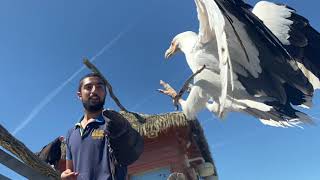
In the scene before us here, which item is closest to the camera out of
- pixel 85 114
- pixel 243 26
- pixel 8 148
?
pixel 8 148

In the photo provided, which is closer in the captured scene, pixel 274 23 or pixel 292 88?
pixel 292 88

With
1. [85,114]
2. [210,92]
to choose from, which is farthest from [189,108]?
[85,114]

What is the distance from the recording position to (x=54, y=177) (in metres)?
2.15

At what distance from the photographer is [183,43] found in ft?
28.7

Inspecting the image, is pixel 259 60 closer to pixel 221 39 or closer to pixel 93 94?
pixel 221 39

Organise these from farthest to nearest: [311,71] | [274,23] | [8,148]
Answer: [274,23] < [311,71] < [8,148]

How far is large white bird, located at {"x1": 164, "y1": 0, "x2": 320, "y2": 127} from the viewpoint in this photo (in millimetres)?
6859

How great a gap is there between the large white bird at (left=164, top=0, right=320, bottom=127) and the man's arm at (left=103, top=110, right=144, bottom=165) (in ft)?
13.4

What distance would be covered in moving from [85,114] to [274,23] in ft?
21.1

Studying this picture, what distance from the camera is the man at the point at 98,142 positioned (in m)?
2.52

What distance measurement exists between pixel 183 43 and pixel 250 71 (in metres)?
1.81

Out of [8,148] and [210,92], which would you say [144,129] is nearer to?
[210,92]

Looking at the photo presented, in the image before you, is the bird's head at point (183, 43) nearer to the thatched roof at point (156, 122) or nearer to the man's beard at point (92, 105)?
the thatched roof at point (156, 122)

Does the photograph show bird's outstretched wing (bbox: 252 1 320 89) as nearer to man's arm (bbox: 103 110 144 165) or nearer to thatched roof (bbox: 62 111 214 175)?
thatched roof (bbox: 62 111 214 175)
